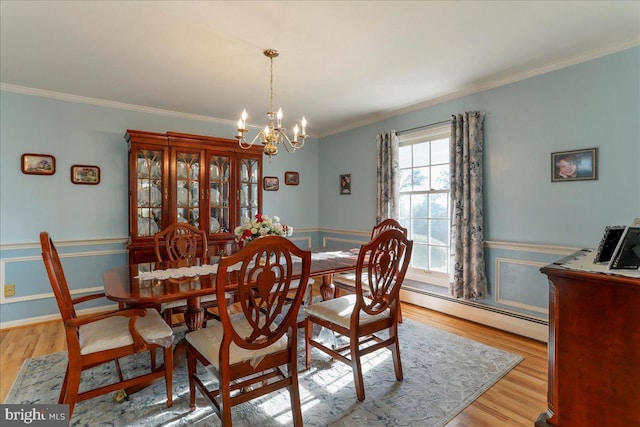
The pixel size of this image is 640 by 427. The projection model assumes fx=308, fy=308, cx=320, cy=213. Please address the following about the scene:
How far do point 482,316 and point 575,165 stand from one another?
1625 millimetres

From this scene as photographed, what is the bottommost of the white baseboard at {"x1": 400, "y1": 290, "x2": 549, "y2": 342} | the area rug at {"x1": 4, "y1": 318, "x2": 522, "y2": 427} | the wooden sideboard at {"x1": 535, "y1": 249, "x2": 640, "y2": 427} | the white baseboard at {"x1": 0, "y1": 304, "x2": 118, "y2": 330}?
the area rug at {"x1": 4, "y1": 318, "x2": 522, "y2": 427}

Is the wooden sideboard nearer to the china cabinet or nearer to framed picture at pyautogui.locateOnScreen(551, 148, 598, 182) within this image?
framed picture at pyautogui.locateOnScreen(551, 148, 598, 182)

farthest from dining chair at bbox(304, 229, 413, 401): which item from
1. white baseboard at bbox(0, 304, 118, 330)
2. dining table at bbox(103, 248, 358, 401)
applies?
white baseboard at bbox(0, 304, 118, 330)

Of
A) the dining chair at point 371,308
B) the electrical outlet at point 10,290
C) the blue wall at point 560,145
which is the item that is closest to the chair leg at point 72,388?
the dining chair at point 371,308

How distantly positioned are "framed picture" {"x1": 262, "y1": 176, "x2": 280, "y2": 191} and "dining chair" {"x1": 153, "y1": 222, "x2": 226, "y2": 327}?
1.75m

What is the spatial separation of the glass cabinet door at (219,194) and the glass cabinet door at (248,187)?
19 centimetres

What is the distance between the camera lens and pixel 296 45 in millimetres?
2361

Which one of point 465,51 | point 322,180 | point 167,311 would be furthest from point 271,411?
point 322,180

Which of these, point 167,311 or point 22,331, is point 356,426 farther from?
point 22,331

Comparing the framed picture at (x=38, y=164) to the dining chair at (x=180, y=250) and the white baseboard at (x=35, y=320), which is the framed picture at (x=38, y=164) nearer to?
the dining chair at (x=180, y=250)

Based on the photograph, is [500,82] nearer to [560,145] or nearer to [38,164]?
[560,145]

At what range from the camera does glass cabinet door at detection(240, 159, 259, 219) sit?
411cm

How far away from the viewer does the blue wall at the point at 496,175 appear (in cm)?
242

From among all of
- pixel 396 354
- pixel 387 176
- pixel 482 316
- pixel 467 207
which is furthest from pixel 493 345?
pixel 387 176
